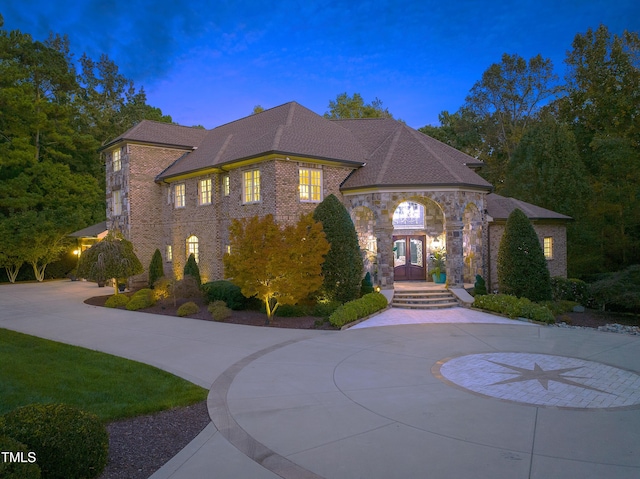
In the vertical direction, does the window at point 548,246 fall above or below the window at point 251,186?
below

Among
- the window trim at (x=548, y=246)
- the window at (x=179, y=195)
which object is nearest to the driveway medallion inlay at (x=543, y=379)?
the window trim at (x=548, y=246)

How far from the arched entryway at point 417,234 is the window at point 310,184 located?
4.05 meters

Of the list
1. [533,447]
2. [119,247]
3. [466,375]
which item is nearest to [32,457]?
[533,447]

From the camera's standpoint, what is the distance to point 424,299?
17.8 meters

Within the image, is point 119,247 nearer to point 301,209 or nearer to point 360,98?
point 301,209

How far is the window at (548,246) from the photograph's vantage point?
76.8ft

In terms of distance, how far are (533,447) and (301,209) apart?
15.2 meters

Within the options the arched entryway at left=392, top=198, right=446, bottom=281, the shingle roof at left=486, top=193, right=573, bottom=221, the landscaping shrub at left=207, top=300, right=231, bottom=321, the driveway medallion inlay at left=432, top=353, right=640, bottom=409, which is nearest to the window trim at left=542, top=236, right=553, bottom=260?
the shingle roof at left=486, top=193, right=573, bottom=221

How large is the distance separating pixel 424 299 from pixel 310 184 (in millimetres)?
7252

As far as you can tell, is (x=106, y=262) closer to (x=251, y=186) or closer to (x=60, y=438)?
(x=251, y=186)

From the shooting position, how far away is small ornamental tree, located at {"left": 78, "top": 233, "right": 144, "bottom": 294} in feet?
63.9

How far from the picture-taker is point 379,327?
1404 cm

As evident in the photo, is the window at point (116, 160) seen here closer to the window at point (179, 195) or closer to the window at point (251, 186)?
the window at point (179, 195)

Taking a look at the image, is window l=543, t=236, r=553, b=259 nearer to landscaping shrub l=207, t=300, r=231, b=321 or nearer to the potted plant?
the potted plant
